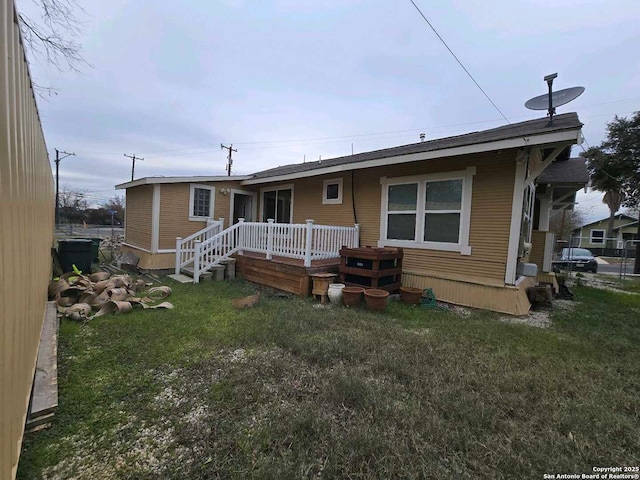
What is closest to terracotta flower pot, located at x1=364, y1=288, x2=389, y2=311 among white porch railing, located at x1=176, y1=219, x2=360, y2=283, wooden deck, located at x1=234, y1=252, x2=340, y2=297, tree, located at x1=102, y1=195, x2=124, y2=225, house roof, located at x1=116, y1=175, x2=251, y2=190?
wooden deck, located at x1=234, y1=252, x2=340, y2=297

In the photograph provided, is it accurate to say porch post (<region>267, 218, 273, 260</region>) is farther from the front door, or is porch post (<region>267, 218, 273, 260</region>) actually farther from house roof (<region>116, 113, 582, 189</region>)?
the front door

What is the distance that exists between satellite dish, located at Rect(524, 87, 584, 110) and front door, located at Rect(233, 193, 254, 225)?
822 centimetres

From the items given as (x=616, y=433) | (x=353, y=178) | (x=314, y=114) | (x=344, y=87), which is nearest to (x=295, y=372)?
(x=616, y=433)

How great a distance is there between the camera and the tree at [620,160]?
1172 cm

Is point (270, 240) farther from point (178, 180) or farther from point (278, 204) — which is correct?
point (178, 180)

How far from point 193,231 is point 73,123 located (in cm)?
818

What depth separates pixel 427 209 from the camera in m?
6.05

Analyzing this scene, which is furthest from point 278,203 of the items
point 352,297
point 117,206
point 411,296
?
point 117,206

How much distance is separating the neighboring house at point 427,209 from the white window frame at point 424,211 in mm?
20

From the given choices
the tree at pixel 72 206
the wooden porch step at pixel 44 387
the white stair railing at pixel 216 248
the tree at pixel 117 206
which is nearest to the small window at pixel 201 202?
the white stair railing at pixel 216 248

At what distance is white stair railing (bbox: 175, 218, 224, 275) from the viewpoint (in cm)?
751

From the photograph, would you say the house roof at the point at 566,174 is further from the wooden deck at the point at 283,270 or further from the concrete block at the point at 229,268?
the concrete block at the point at 229,268

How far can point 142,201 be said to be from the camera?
354 inches

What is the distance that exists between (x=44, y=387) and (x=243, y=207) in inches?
334
